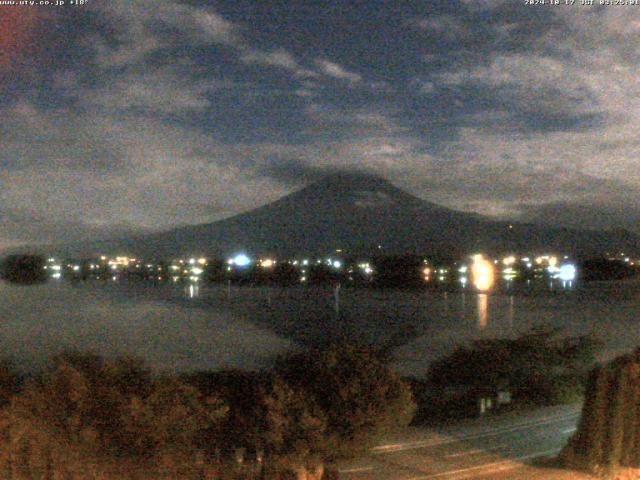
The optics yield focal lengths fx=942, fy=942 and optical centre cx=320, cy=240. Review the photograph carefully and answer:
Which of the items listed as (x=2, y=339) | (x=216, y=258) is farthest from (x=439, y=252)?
(x=2, y=339)

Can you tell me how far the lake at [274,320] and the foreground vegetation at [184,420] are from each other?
9.50 m

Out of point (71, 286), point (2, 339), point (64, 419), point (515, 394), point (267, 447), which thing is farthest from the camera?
point (71, 286)

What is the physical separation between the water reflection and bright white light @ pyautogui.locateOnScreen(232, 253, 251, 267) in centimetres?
2669

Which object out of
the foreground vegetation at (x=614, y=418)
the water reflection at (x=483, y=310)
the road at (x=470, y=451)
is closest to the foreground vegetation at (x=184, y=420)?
the road at (x=470, y=451)

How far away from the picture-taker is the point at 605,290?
55750 millimetres

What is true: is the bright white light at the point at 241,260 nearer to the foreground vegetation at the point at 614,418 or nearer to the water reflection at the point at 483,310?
the water reflection at the point at 483,310

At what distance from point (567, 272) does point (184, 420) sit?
64.1 meters

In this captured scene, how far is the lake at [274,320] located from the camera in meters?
27.8

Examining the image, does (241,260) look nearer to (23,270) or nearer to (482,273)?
(482,273)

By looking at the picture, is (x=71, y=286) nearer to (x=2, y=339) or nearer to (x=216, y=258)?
(x=216, y=258)

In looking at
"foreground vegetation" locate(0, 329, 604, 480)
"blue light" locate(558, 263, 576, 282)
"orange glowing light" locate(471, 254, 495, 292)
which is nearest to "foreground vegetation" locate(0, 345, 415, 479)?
"foreground vegetation" locate(0, 329, 604, 480)

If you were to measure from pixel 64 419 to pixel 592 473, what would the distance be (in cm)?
606

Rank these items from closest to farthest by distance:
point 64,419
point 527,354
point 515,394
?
1. point 64,419
2. point 515,394
3. point 527,354

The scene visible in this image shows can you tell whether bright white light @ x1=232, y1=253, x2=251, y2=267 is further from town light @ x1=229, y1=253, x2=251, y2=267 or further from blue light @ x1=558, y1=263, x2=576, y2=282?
blue light @ x1=558, y1=263, x2=576, y2=282
